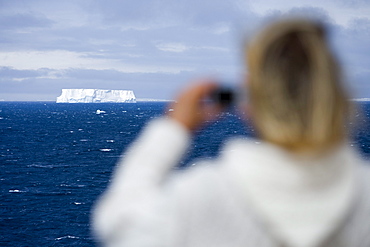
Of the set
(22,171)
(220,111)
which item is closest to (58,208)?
(22,171)

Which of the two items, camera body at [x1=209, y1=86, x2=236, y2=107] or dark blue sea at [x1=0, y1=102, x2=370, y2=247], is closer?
camera body at [x1=209, y1=86, x2=236, y2=107]

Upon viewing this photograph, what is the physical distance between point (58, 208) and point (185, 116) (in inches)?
1884

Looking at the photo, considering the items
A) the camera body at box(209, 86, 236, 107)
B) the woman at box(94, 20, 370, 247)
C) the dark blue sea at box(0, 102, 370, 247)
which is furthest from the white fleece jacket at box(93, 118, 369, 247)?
the dark blue sea at box(0, 102, 370, 247)

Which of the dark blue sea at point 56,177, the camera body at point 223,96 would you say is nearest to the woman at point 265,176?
the camera body at point 223,96

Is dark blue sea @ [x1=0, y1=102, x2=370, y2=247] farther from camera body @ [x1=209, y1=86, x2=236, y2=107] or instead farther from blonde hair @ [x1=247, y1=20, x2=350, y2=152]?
blonde hair @ [x1=247, y1=20, x2=350, y2=152]

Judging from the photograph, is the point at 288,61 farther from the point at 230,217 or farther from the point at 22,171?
the point at 22,171

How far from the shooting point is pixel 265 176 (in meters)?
1.38

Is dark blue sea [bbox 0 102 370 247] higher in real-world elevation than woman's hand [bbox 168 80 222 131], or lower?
lower

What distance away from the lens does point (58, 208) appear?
156ft

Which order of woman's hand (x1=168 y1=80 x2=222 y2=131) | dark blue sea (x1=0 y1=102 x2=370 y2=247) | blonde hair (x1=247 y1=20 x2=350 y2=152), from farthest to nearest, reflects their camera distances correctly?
dark blue sea (x1=0 y1=102 x2=370 y2=247) → woman's hand (x1=168 y1=80 x2=222 y2=131) → blonde hair (x1=247 y1=20 x2=350 y2=152)

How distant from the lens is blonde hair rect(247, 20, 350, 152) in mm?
1348

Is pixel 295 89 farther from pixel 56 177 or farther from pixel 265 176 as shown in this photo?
pixel 56 177

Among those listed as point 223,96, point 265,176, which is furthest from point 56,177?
point 265,176

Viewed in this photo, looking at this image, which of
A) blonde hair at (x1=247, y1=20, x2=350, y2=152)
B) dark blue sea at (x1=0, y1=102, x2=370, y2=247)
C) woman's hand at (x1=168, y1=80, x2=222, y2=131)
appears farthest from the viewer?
dark blue sea at (x1=0, y1=102, x2=370, y2=247)
